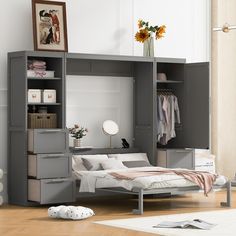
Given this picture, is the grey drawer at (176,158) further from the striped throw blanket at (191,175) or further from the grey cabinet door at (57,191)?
the grey cabinet door at (57,191)

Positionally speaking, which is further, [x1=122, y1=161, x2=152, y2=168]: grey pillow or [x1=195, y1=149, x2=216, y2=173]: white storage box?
[x1=195, y1=149, x2=216, y2=173]: white storage box

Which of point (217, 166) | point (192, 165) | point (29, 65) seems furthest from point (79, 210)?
point (217, 166)

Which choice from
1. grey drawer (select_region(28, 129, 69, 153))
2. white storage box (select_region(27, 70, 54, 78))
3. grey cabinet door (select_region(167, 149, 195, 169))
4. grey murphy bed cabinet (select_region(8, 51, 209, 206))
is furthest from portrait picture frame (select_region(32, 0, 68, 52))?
grey cabinet door (select_region(167, 149, 195, 169))

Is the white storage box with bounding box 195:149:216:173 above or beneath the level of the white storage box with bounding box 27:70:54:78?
beneath

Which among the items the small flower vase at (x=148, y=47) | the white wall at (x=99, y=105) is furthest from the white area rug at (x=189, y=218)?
the small flower vase at (x=148, y=47)

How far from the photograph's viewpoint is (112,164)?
347 inches

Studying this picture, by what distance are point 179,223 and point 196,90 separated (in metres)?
3.03

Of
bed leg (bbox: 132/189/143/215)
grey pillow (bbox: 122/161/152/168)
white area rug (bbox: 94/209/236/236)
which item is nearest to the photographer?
white area rug (bbox: 94/209/236/236)

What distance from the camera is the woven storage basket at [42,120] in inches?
333

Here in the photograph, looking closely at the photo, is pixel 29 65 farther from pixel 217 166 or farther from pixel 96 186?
pixel 217 166

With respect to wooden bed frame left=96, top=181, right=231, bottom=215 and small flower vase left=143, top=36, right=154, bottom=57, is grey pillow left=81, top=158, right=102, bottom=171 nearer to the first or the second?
wooden bed frame left=96, top=181, right=231, bottom=215

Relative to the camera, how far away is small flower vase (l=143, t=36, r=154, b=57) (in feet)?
31.0

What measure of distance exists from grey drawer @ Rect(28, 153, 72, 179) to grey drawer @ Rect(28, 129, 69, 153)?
70 millimetres

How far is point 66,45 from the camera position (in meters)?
8.91
